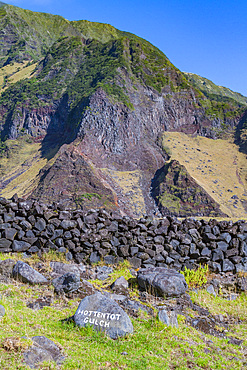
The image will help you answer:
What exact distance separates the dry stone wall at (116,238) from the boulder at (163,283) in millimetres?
1893

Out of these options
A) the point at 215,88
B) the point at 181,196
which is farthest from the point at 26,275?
the point at 215,88

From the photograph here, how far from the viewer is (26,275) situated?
260 inches

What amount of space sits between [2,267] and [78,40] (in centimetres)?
10952

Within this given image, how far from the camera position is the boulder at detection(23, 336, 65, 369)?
11.7ft

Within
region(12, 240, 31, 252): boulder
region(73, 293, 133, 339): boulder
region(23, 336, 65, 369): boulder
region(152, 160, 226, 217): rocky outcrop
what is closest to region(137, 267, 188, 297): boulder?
region(73, 293, 133, 339): boulder

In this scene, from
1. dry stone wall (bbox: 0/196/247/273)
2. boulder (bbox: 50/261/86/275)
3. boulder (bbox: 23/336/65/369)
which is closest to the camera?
boulder (bbox: 23/336/65/369)

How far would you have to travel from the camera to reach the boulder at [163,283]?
6.74m

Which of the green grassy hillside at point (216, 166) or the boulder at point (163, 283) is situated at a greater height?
the green grassy hillside at point (216, 166)

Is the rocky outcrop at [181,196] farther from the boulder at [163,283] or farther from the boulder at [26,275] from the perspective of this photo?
the boulder at [26,275]

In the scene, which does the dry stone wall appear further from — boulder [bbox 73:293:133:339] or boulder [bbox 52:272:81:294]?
boulder [bbox 73:293:133:339]

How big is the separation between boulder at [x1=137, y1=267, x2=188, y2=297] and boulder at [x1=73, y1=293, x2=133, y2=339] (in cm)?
200

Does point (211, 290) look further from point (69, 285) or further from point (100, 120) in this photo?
point (100, 120)

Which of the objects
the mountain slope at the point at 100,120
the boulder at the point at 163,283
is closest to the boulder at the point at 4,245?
the boulder at the point at 163,283

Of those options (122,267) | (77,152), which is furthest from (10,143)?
(122,267)
